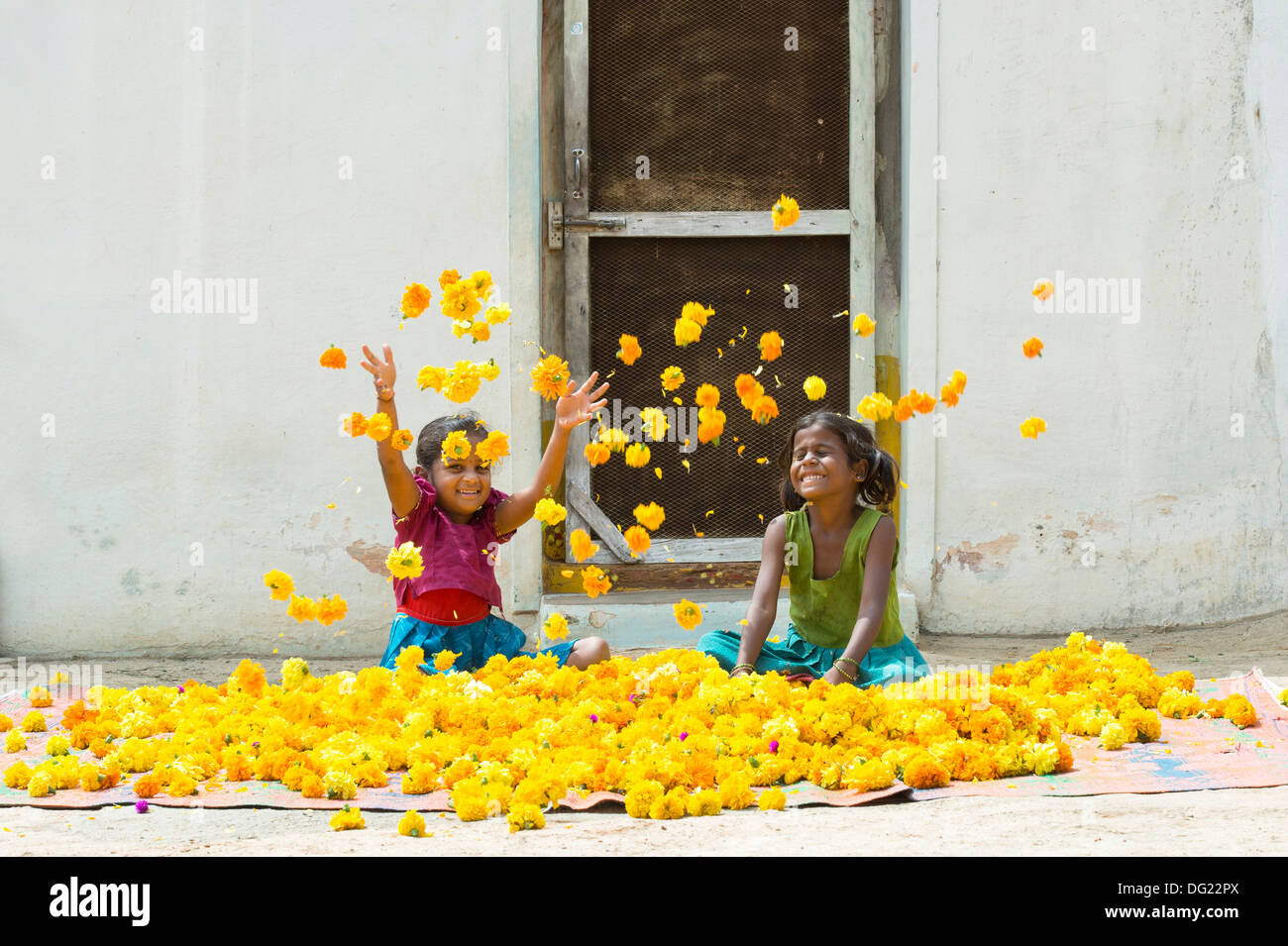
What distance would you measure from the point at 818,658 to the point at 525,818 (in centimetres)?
161

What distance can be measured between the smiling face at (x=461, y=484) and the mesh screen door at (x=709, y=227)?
1.28 metres

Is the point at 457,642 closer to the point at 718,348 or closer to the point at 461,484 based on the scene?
the point at 461,484

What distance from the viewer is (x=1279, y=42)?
17.2 feet

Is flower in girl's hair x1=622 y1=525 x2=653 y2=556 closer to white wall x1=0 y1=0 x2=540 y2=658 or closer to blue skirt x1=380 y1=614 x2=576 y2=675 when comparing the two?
white wall x1=0 y1=0 x2=540 y2=658

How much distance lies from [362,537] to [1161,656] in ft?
10.1

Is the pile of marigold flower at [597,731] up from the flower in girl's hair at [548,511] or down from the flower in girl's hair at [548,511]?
down

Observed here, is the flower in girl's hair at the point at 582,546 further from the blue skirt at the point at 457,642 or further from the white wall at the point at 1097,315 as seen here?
the white wall at the point at 1097,315

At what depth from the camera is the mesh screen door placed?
17.7 feet

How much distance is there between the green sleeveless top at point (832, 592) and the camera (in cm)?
393

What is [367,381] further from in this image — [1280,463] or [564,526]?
[1280,463]

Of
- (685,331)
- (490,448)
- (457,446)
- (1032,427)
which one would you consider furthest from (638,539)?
(1032,427)

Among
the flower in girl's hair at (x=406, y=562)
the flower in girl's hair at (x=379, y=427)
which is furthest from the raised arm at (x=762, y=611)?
the flower in girl's hair at (x=379, y=427)

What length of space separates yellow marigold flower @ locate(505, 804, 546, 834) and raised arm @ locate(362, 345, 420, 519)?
1.53 meters

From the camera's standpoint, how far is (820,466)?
3.89m
